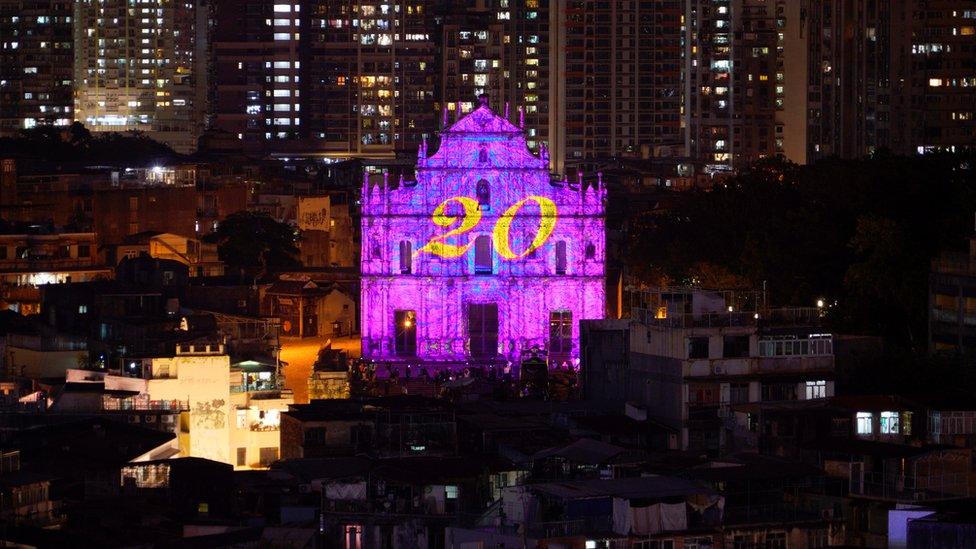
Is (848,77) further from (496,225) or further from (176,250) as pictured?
(496,225)

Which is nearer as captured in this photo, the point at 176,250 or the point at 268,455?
the point at 268,455

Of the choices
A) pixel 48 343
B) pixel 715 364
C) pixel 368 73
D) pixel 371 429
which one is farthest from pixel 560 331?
pixel 368 73

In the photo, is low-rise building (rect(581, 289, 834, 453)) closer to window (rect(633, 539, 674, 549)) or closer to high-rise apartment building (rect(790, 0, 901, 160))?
window (rect(633, 539, 674, 549))

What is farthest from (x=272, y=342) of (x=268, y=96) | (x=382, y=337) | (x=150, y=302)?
(x=268, y=96)

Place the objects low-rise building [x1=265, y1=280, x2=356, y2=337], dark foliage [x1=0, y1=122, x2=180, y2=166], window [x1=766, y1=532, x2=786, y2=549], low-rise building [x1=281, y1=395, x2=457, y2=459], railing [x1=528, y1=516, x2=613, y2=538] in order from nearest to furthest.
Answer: railing [x1=528, y1=516, x2=613, y2=538]
window [x1=766, y1=532, x2=786, y2=549]
low-rise building [x1=281, y1=395, x2=457, y2=459]
low-rise building [x1=265, y1=280, x2=356, y2=337]
dark foliage [x1=0, y1=122, x2=180, y2=166]

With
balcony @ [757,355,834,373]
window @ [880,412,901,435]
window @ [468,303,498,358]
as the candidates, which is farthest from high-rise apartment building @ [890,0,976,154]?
window @ [880,412,901,435]

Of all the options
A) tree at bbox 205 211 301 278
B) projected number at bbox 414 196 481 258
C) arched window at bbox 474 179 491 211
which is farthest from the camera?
tree at bbox 205 211 301 278

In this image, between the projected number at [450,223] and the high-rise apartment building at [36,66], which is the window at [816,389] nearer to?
the projected number at [450,223]
